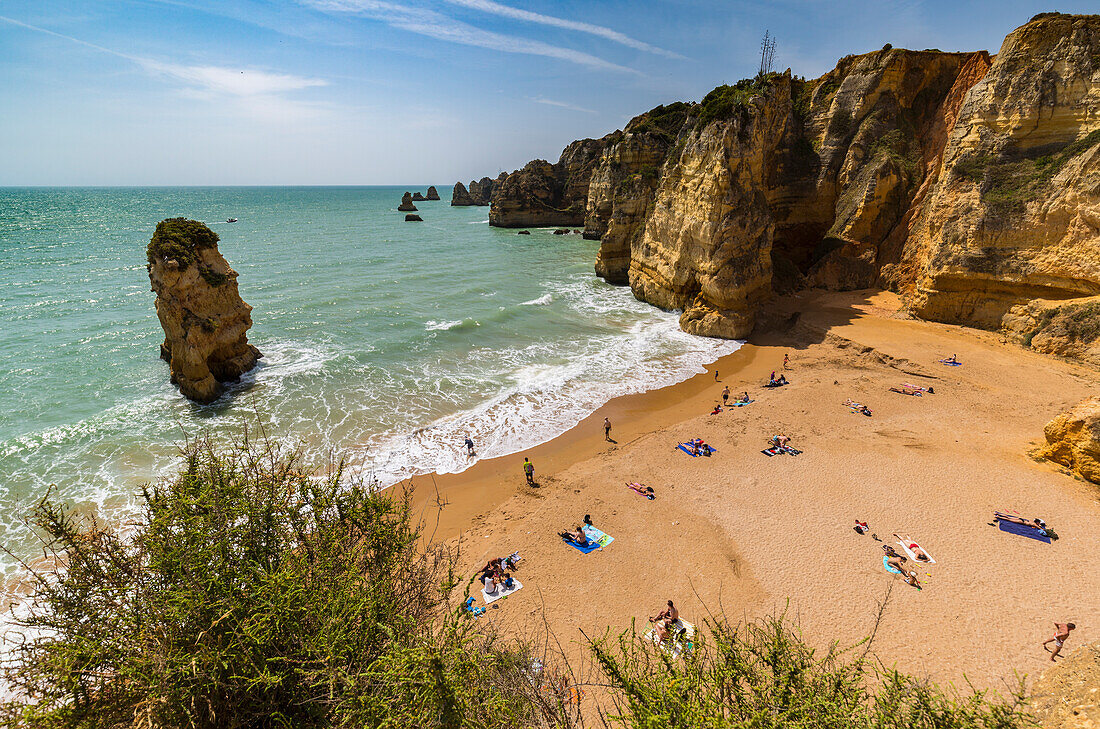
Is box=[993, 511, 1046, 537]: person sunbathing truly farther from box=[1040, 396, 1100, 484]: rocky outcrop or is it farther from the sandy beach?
box=[1040, 396, 1100, 484]: rocky outcrop

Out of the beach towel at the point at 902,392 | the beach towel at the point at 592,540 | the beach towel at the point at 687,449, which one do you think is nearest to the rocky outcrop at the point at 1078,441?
the beach towel at the point at 902,392

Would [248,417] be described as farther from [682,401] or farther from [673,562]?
[682,401]

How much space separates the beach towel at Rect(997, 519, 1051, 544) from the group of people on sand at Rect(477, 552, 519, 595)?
1316 centimetres

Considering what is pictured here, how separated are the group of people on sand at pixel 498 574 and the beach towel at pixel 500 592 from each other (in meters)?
0.03

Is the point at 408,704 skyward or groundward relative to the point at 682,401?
skyward

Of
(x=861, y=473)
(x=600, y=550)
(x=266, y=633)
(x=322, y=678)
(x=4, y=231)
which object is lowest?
(x=600, y=550)

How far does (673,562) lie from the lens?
37.6 ft

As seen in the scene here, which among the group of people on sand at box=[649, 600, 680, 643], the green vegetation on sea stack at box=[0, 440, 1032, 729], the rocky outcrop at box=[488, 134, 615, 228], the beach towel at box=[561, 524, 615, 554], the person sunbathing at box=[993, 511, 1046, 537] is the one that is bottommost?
the beach towel at box=[561, 524, 615, 554]

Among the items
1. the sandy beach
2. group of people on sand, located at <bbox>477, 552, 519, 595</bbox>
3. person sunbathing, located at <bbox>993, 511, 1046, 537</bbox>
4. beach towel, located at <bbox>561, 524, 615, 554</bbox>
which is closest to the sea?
the sandy beach

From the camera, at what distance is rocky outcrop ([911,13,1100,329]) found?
19.8 metres

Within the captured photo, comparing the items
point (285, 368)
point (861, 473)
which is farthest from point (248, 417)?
point (861, 473)

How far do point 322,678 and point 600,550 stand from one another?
306 inches

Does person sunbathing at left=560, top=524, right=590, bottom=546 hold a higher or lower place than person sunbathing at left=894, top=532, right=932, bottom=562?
lower

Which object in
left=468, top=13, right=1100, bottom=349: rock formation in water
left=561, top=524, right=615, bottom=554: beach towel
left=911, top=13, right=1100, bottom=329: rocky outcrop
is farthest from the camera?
left=468, top=13, right=1100, bottom=349: rock formation in water
